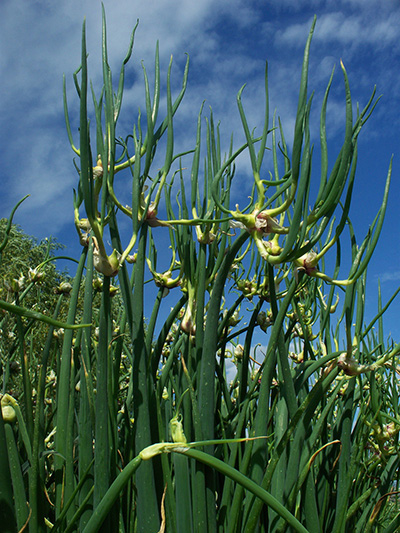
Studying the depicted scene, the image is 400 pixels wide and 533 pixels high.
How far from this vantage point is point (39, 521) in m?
0.82

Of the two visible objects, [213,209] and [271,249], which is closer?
[271,249]

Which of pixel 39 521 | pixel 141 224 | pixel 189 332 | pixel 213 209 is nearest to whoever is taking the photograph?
pixel 39 521

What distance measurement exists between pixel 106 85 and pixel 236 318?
1.06m

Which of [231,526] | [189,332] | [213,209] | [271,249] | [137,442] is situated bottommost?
[231,526]

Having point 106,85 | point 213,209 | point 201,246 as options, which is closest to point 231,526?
point 201,246

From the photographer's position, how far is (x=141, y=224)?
3.03ft

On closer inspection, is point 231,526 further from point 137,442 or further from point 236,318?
point 236,318

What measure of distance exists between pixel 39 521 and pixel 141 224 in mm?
608

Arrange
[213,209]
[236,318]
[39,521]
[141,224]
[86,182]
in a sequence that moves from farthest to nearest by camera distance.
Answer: [236,318]
[213,209]
[141,224]
[39,521]
[86,182]

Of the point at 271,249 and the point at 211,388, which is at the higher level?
the point at 271,249

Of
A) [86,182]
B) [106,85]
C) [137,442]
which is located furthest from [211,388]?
[106,85]

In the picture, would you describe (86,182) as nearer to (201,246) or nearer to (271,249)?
(271,249)

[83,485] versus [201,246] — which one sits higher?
[201,246]

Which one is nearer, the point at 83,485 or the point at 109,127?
the point at 109,127
